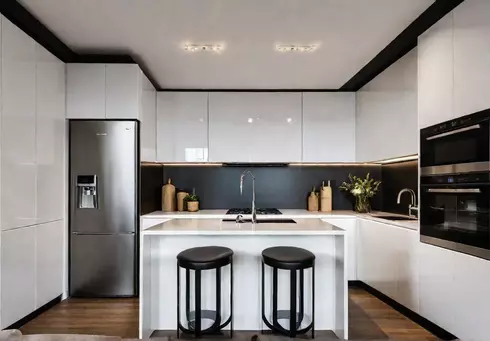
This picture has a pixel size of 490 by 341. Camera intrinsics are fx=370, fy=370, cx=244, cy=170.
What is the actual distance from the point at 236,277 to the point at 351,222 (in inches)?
76.3

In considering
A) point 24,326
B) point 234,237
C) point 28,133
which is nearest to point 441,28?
point 234,237

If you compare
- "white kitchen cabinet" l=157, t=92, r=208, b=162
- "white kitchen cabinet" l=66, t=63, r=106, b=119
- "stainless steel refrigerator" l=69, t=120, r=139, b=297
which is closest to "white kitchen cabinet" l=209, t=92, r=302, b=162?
"white kitchen cabinet" l=157, t=92, r=208, b=162

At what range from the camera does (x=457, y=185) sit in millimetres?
2482

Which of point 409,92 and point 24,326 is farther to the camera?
point 409,92

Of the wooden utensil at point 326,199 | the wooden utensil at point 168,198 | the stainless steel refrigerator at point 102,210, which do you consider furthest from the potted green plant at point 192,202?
the wooden utensil at point 326,199

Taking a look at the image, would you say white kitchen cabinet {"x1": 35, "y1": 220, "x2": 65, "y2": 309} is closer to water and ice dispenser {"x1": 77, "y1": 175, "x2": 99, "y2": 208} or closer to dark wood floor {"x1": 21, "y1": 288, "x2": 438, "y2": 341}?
dark wood floor {"x1": 21, "y1": 288, "x2": 438, "y2": 341}

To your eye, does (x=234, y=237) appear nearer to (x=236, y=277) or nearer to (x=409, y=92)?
(x=236, y=277)

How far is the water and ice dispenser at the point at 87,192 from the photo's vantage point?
12.1ft

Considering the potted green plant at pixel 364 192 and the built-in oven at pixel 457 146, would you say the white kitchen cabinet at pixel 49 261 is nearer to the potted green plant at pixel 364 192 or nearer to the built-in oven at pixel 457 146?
the built-in oven at pixel 457 146

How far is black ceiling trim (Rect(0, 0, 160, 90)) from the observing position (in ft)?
8.59

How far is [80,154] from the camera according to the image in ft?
12.2

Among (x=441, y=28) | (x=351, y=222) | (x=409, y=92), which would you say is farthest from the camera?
(x=351, y=222)

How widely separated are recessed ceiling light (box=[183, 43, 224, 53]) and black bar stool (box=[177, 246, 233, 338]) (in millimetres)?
1772

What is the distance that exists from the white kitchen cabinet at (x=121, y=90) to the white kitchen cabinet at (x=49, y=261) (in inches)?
47.7
